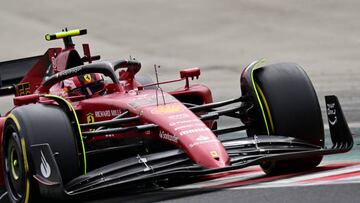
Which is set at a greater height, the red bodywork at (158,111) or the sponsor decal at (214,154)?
the red bodywork at (158,111)

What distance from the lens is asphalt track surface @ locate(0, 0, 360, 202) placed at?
21.0 m

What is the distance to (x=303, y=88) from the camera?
8.08 metres

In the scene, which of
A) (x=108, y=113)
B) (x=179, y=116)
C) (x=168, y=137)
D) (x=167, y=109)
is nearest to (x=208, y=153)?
(x=168, y=137)

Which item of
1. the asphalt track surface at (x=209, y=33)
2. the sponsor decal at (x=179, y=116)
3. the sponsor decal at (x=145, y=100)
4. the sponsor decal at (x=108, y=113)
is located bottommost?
the asphalt track surface at (x=209, y=33)

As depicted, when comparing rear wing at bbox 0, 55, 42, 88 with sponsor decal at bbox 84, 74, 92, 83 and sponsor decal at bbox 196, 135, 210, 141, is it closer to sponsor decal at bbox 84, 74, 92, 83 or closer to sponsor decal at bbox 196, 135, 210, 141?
sponsor decal at bbox 84, 74, 92, 83

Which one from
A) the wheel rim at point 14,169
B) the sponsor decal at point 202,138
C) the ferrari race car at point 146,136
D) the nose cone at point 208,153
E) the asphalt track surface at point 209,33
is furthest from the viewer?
the asphalt track surface at point 209,33

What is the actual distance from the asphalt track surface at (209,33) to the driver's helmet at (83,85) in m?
8.91

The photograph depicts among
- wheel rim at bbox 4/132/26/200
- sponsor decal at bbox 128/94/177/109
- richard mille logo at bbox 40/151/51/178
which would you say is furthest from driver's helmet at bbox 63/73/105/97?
richard mille logo at bbox 40/151/51/178

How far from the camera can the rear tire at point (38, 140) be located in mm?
7352

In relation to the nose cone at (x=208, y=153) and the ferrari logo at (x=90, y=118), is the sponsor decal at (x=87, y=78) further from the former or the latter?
the nose cone at (x=208, y=153)

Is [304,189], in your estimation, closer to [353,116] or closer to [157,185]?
[157,185]

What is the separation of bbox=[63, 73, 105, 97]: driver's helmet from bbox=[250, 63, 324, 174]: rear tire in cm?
208

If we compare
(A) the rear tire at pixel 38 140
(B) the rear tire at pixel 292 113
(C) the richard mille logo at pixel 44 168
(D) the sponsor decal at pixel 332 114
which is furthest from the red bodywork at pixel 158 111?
(D) the sponsor decal at pixel 332 114

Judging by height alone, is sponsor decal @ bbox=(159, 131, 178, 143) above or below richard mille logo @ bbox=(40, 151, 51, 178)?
above
